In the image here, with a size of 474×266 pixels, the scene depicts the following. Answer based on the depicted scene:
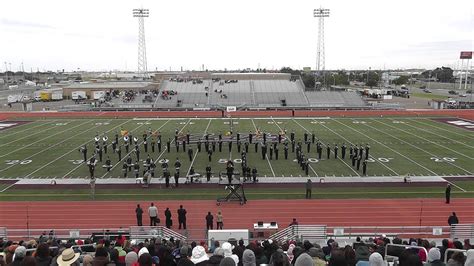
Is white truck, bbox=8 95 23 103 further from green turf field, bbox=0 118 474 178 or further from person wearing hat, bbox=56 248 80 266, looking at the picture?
person wearing hat, bbox=56 248 80 266

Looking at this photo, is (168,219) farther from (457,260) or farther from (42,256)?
(457,260)

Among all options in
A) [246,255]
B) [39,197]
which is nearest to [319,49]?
[39,197]

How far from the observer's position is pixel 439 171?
20656 millimetres

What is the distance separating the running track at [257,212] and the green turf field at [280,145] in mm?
4214

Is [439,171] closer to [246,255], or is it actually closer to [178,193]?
[178,193]

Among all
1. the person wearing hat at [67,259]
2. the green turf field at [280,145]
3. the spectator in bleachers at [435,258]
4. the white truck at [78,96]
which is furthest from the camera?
the white truck at [78,96]

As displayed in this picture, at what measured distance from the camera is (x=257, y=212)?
49.2 feet

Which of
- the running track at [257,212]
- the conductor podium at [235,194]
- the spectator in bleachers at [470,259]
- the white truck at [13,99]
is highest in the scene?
the white truck at [13,99]

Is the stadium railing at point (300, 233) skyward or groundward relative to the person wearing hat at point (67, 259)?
groundward

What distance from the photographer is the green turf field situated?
21.2m

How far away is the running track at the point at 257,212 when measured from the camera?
46.5 feet

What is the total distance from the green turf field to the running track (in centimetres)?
421

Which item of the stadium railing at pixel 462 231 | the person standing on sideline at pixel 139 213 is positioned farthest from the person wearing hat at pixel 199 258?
the stadium railing at pixel 462 231

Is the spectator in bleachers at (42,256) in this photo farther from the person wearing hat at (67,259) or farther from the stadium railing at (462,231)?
the stadium railing at (462,231)
